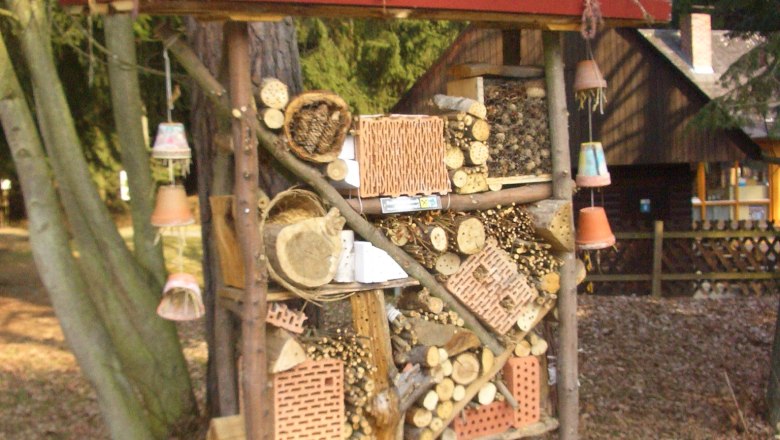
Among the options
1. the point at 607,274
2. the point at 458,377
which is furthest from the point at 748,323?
the point at 458,377

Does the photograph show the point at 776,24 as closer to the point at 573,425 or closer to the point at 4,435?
the point at 573,425

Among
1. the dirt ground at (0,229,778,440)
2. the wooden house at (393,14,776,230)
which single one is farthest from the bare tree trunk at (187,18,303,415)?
the wooden house at (393,14,776,230)

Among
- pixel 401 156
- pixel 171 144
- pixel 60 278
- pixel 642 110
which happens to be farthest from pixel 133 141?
pixel 642 110

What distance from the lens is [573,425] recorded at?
5.34 meters

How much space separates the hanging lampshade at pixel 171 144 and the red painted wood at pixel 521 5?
0.68 metres

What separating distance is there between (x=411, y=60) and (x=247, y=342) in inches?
531

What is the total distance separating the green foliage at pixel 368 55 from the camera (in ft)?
42.8

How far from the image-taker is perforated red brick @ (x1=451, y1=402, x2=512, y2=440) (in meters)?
5.04

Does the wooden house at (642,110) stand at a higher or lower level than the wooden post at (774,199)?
higher

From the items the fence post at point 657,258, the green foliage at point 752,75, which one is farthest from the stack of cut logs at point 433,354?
the fence post at point 657,258

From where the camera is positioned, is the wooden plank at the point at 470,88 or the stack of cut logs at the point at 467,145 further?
the wooden plank at the point at 470,88

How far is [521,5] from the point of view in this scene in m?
4.52

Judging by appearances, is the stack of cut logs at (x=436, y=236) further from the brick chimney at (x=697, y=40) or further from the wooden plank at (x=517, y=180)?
the brick chimney at (x=697, y=40)

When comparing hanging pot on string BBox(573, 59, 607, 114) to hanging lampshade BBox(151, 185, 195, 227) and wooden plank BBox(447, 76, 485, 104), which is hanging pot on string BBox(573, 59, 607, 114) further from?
hanging lampshade BBox(151, 185, 195, 227)
